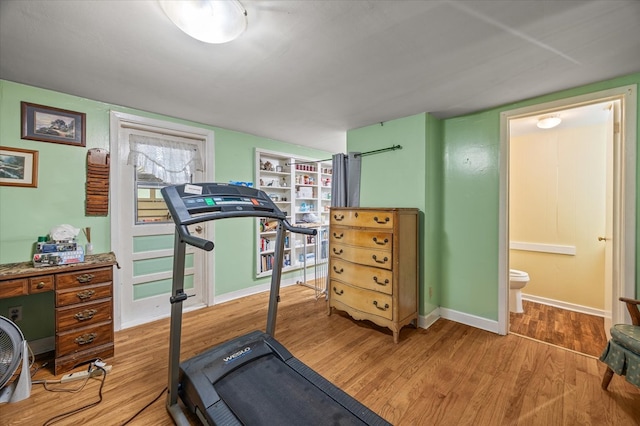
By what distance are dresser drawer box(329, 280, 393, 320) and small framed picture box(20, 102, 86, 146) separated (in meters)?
2.89

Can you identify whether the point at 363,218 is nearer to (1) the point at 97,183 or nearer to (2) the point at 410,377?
(2) the point at 410,377

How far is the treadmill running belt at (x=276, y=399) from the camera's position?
1.30 meters

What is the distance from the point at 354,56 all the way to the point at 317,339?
7.76 feet

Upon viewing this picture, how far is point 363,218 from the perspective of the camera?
8.63 ft

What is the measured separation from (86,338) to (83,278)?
475mm

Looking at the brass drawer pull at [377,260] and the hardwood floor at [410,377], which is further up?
the brass drawer pull at [377,260]

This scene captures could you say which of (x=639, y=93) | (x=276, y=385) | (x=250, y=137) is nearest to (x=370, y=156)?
(x=250, y=137)

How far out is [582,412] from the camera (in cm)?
156

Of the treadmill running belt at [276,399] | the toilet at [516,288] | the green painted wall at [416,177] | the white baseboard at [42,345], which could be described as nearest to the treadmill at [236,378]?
the treadmill running belt at [276,399]

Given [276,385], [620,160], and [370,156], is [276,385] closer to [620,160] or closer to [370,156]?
[370,156]

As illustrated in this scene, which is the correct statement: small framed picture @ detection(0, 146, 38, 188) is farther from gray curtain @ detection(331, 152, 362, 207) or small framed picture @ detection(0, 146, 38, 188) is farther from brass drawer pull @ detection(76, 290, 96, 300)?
gray curtain @ detection(331, 152, 362, 207)

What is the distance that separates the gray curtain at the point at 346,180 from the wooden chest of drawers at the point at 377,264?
425 mm

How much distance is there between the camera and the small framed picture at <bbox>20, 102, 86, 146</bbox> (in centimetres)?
217

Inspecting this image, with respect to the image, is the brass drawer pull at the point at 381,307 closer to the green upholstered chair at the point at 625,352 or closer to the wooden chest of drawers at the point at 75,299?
the green upholstered chair at the point at 625,352
